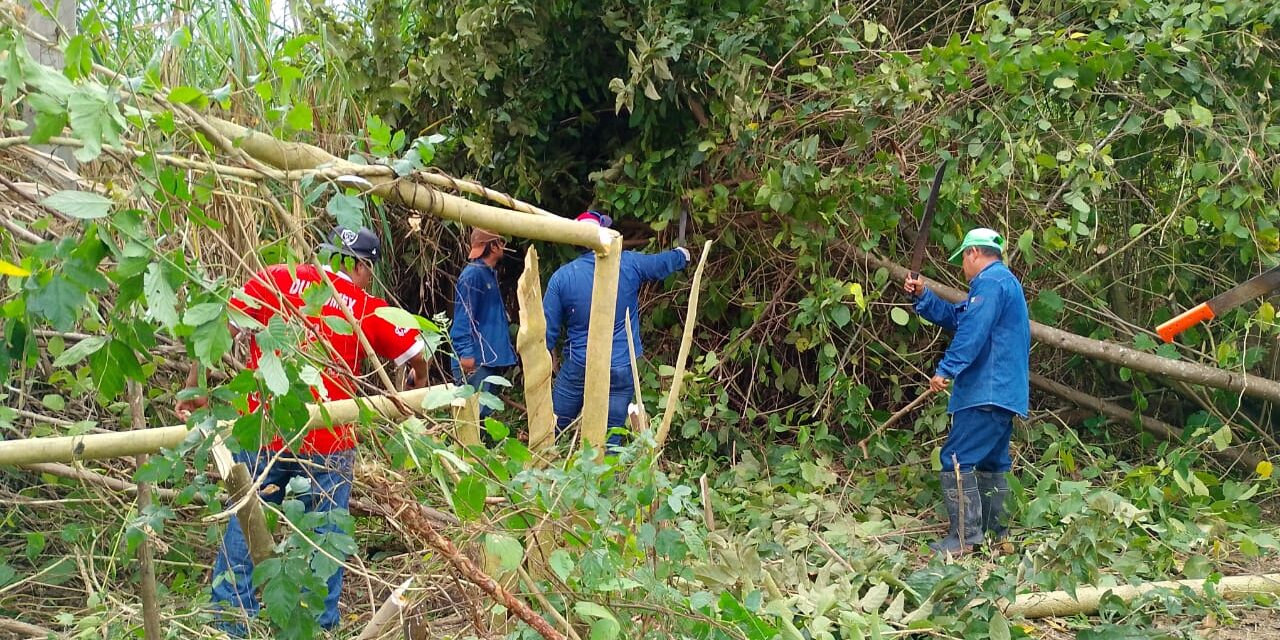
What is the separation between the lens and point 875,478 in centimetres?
519

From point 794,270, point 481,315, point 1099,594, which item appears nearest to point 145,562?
point 1099,594

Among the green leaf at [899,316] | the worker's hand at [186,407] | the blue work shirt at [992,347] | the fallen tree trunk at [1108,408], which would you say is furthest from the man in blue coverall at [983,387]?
the worker's hand at [186,407]

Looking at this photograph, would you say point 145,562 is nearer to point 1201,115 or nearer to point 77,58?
point 77,58

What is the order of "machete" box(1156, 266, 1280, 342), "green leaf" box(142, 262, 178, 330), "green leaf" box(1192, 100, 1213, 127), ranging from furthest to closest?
1. "machete" box(1156, 266, 1280, 342)
2. "green leaf" box(1192, 100, 1213, 127)
3. "green leaf" box(142, 262, 178, 330)

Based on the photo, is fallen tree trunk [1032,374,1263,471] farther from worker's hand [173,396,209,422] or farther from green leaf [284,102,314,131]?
green leaf [284,102,314,131]

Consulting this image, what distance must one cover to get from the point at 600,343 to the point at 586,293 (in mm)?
2363

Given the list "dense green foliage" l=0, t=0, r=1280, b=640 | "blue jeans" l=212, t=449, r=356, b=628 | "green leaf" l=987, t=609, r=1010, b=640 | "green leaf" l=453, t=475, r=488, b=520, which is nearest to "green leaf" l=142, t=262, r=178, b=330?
"dense green foliage" l=0, t=0, r=1280, b=640

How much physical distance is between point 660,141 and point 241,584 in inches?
127

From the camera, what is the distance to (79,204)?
5.09 feet

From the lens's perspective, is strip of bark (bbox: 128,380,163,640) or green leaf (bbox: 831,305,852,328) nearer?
strip of bark (bbox: 128,380,163,640)

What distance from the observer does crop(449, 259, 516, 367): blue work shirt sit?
5.42 meters

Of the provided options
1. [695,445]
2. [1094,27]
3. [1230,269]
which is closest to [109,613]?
[695,445]

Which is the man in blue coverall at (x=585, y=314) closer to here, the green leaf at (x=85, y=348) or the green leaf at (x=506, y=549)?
the green leaf at (x=506, y=549)

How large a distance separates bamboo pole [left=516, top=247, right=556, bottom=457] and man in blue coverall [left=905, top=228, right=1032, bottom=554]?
84.4 inches
